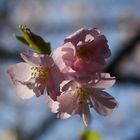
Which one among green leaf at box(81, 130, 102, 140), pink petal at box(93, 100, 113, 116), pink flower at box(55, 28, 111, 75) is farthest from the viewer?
green leaf at box(81, 130, 102, 140)

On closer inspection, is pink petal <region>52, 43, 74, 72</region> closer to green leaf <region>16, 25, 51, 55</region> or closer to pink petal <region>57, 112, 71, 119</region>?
green leaf <region>16, 25, 51, 55</region>

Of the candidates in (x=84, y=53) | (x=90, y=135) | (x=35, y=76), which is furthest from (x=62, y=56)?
(x=90, y=135)

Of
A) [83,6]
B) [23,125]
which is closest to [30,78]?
[23,125]

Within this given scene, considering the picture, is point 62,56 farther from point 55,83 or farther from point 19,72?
point 19,72

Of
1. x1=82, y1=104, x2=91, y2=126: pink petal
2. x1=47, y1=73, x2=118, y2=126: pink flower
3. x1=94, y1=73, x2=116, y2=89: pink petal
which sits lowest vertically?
x1=82, y1=104, x2=91, y2=126: pink petal

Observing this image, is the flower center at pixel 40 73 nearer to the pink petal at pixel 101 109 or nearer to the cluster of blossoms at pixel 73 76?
the cluster of blossoms at pixel 73 76

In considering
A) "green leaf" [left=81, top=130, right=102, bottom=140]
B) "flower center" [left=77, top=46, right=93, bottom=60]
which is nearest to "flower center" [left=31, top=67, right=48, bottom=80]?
"flower center" [left=77, top=46, right=93, bottom=60]

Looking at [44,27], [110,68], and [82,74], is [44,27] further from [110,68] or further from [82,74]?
[82,74]
